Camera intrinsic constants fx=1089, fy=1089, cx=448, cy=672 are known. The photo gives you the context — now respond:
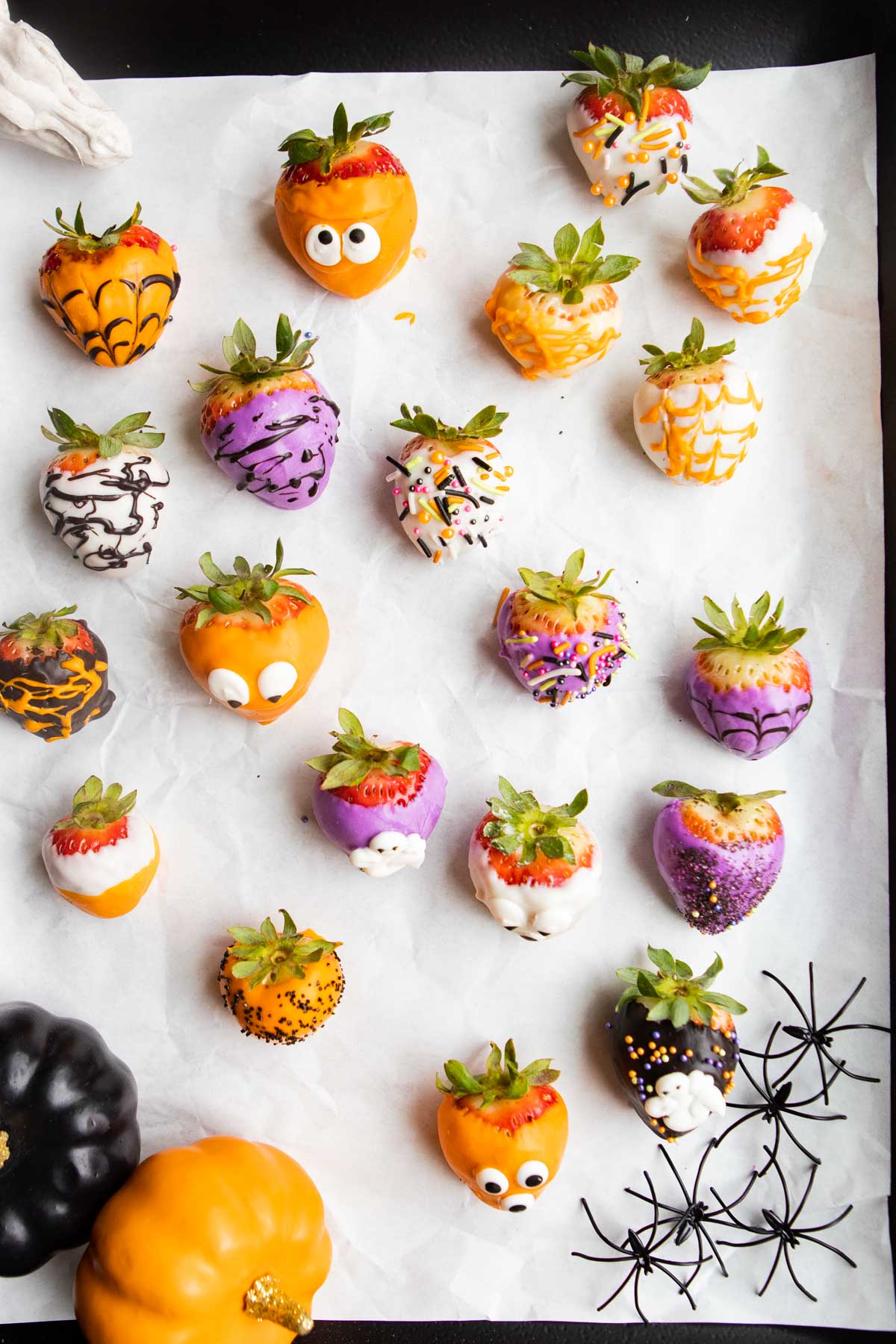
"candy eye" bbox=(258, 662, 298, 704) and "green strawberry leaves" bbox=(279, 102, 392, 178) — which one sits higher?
"green strawberry leaves" bbox=(279, 102, 392, 178)

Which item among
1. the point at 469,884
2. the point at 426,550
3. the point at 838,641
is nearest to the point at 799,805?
the point at 838,641

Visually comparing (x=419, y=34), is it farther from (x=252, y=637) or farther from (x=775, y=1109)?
(x=775, y=1109)

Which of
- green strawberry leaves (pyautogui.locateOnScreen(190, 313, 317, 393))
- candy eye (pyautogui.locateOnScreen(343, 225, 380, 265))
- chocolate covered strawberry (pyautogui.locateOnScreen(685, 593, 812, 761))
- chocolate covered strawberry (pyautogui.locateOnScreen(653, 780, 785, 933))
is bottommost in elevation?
chocolate covered strawberry (pyautogui.locateOnScreen(653, 780, 785, 933))

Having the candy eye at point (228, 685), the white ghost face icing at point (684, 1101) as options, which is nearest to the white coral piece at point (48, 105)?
the candy eye at point (228, 685)

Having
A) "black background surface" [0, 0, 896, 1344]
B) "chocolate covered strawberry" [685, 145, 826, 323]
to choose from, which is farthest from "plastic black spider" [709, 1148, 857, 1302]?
"chocolate covered strawberry" [685, 145, 826, 323]

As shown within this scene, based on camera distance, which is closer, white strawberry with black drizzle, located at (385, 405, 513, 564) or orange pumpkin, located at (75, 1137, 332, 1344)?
orange pumpkin, located at (75, 1137, 332, 1344)

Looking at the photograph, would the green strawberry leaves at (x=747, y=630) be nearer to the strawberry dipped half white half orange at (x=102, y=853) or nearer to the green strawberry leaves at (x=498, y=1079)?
the green strawberry leaves at (x=498, y=1079)

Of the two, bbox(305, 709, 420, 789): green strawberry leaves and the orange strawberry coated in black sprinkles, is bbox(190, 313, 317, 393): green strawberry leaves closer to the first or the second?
bbox(305, 709, 420, 789): green strawberry leaves

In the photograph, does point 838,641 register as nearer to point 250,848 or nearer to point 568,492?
point 568,492
